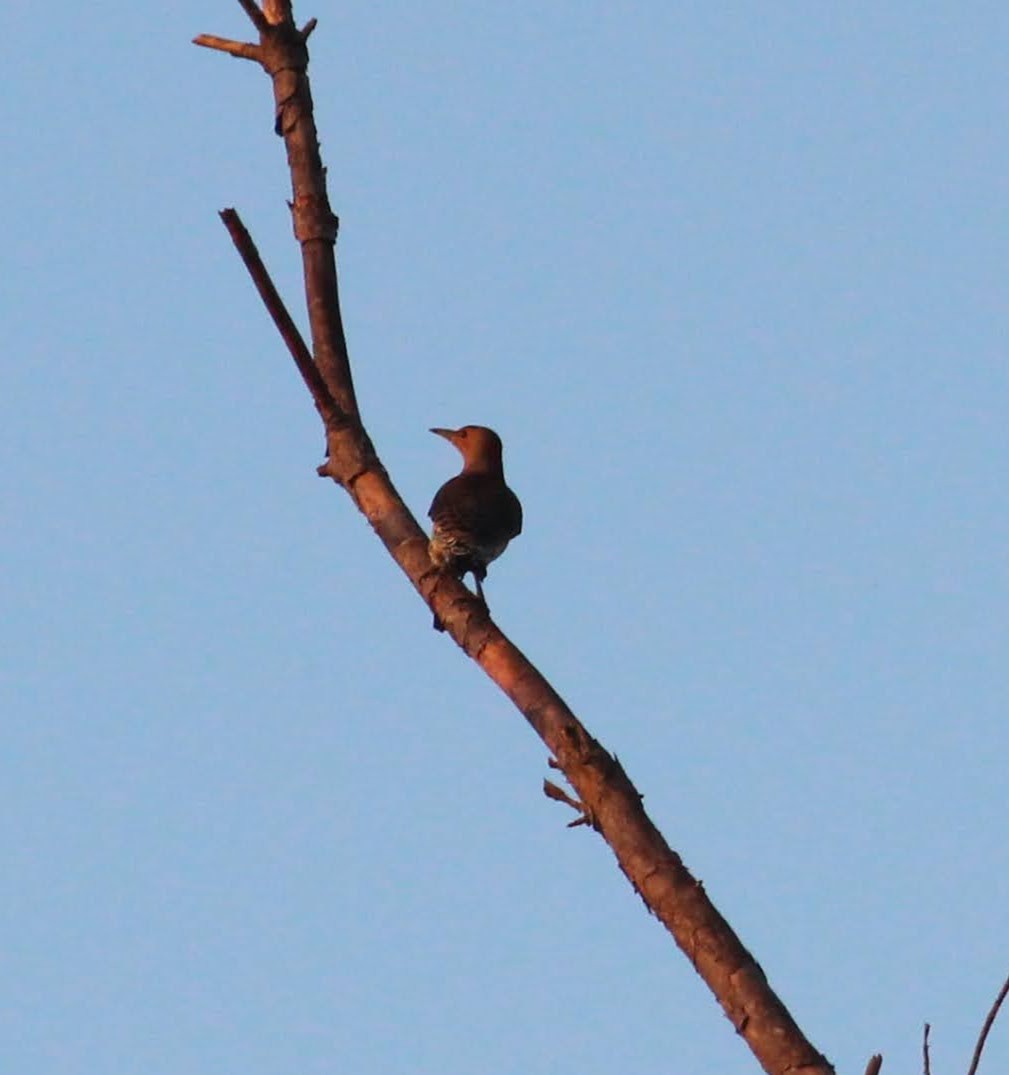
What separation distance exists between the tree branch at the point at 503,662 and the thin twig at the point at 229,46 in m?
0.07

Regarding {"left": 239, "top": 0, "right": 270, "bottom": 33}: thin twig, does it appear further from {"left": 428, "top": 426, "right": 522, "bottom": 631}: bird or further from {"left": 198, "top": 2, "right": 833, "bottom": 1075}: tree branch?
{"left": 428, "top": 426, "right": 522, "bottom": 631}: bird

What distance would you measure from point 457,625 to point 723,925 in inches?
65.5

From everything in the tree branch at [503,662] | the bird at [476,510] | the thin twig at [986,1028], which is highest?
the bird at [476,510]

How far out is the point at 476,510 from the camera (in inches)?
387

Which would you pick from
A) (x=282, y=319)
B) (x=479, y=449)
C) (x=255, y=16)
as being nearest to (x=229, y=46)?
(x=255, y=16)

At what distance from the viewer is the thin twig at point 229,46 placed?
295 inches

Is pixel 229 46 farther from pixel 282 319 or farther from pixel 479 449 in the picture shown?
pixel 479 449

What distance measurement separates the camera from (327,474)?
22.5 feet

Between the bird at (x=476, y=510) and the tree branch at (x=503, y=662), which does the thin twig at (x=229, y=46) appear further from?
the bird at (x=476, y=510)

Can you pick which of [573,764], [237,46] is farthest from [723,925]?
[237,46]

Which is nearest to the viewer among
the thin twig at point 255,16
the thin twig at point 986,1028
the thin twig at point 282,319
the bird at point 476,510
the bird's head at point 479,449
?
the thin twig at point 986,1028

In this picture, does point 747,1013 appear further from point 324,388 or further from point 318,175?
point 318,175

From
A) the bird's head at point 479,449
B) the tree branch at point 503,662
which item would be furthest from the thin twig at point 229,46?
the bird's head at point 479,449

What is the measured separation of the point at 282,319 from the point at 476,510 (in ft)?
12.9
